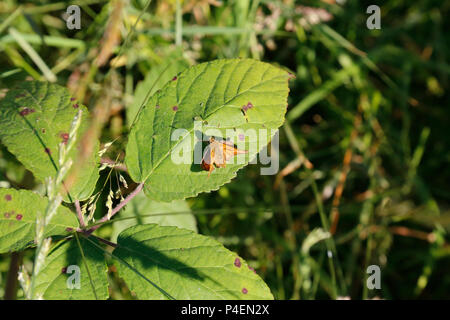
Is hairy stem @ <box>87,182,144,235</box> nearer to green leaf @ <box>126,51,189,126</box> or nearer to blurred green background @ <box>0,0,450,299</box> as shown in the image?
Result: green leaf @ <box>126,51,189,126</box>

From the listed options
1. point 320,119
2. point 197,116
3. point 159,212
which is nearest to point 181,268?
point 197,116

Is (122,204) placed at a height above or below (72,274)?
above

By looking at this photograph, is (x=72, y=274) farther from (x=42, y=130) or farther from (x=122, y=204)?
(x=42, y=130)

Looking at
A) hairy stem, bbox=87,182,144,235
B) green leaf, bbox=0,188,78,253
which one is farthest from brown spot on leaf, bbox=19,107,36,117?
hairy stem, bbox=87,182,144,235

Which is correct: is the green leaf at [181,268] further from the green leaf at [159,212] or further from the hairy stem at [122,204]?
the green leaf at [159,212]

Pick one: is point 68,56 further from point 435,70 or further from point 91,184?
point 435,70

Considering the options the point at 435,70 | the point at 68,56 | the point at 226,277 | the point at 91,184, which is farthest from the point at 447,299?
the point at 68,56
